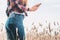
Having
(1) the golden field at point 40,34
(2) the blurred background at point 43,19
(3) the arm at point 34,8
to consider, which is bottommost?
(1) the golden field at point 40,34

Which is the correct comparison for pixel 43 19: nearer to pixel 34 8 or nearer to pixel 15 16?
pixel 34 8

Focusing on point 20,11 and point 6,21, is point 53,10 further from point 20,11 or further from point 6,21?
point 6,21

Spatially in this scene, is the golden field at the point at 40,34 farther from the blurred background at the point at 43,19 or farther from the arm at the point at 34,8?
the arm at the point at 34,8

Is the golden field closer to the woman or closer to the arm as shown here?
the woman

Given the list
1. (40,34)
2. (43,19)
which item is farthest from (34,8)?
(40,34)

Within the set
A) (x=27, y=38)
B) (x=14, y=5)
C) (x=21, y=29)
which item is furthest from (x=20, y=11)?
(x=27, y=38)

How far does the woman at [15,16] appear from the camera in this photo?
58.2 inches

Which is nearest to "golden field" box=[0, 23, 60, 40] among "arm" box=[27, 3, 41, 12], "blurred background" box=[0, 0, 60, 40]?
"blurred background" box=[0, 0, 60, 40]

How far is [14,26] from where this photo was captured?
58.2 inches

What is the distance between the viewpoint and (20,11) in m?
1.48

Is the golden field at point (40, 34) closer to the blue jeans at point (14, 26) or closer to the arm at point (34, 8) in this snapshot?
the blue jeans at point (14, 26)

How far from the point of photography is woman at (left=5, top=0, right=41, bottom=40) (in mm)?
1479

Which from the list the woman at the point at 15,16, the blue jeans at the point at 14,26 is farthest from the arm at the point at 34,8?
the blue jeans at the point at 14,26

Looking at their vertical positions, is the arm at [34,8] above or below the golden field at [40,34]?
above
